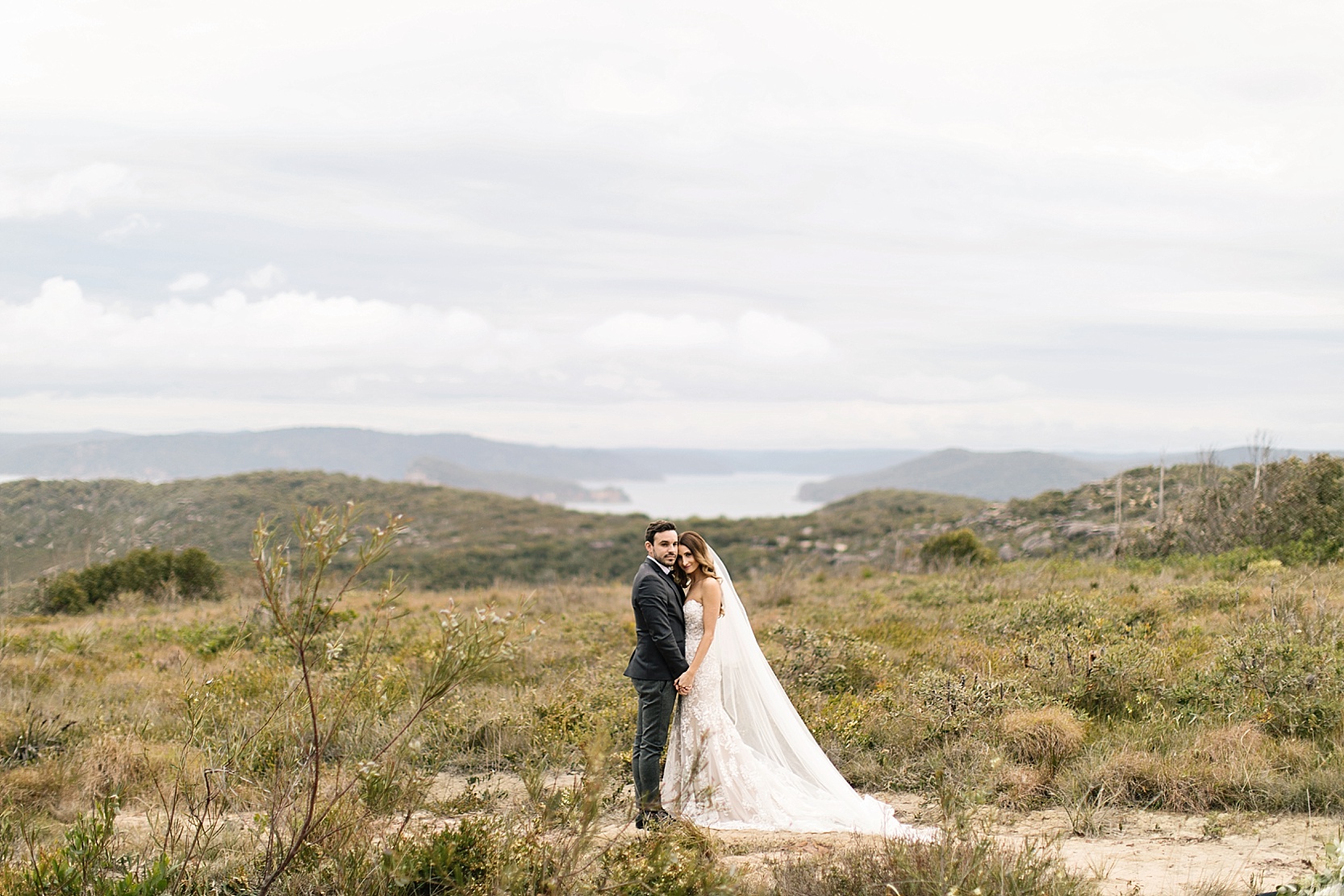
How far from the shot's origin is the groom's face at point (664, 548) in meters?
6.58

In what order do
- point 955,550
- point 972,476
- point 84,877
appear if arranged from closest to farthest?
1. point 84,877
2. point 955,550
3. point 972,476

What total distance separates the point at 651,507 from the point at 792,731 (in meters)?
71.1

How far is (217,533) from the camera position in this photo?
161 ft

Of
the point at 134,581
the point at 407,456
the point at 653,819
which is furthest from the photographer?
the point at 407,456

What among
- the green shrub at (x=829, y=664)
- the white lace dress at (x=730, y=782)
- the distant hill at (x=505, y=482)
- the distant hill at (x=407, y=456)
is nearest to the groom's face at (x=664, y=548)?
the white lace dress at (x=730, y=782)

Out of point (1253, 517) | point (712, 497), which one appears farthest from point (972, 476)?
point (1253, 517)

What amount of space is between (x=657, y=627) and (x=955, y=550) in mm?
18089

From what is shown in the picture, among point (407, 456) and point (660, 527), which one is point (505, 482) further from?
point (660, 527)

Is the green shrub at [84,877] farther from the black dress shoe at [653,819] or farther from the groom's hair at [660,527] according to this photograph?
the groom's hair at [660,527]

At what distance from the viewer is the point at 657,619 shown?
253 inches

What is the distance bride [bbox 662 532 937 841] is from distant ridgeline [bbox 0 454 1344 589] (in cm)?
468

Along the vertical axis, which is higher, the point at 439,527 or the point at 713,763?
the point at 713,763

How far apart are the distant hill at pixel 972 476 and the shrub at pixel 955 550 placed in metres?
44.1

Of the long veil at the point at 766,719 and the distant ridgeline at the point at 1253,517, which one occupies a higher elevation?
the distant ridgeline at the point at 1253,517
